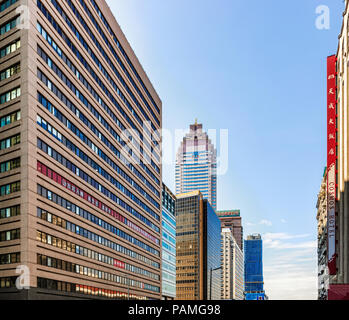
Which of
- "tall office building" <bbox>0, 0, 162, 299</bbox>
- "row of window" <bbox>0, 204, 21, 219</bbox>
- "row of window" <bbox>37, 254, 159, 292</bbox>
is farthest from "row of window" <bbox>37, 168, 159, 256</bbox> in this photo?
"row of window" <bbox>37, 254, 159, 292</bbox>

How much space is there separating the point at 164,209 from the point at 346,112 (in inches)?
3405

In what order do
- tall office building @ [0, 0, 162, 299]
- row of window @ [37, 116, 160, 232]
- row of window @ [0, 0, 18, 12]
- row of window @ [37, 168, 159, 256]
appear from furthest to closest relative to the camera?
row of window @ [37, 116, 160, 232] → row of window @ [37, 168, 159, 256] → row of window @ [0, 0, 18, 12] → tall office building @ [0, 0, 162, 299]

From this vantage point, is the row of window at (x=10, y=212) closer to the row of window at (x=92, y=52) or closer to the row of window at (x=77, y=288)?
the row of window at (x=77, y=288)

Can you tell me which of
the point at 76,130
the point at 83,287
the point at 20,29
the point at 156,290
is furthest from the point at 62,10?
the point at 156,290

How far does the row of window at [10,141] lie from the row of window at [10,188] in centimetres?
519

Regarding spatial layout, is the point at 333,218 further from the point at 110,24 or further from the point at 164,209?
the point at 164,209

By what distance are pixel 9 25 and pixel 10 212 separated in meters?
25.6

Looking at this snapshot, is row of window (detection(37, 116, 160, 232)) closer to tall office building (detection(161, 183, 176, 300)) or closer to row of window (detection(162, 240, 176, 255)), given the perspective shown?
row of window (detection(162, 240, 176, 255))

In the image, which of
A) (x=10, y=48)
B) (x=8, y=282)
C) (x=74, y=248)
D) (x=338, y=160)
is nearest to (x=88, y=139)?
(x=74, y=248)

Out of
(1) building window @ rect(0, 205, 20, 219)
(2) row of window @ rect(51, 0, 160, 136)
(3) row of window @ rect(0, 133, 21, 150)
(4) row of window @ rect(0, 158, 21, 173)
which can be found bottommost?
(1) building window @ rect(0, 205, 20, 219)

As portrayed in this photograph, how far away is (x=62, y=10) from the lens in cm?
6969

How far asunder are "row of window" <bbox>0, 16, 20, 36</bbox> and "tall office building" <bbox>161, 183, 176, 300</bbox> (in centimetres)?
8810

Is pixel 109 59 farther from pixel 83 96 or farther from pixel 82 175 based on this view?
pixel 82 175

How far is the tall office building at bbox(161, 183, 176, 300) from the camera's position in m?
141
